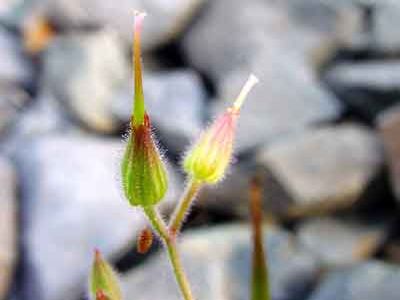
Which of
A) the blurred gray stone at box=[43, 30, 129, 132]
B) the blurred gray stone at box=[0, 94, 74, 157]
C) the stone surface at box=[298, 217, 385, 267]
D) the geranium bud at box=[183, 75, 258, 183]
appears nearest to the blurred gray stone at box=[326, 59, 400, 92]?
the stone surface at box=[298, 217, 385, 267]

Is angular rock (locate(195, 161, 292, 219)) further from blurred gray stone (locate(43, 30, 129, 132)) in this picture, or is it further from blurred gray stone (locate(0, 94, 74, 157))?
blurred gray stone (locate(0, 94, 74, 157))

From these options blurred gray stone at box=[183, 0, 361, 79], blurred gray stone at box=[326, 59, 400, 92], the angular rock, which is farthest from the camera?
blurred gray stone at box=[183, 0, 361, 79]

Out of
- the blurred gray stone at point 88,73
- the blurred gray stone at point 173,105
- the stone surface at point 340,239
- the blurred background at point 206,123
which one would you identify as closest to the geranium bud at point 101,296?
the blurred background at point 206,123

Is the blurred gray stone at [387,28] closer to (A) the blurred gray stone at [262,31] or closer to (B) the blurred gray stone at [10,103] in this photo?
(A) the blurred gray stone at [262,31]

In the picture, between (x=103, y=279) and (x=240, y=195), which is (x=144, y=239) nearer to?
(x=103, y=279)

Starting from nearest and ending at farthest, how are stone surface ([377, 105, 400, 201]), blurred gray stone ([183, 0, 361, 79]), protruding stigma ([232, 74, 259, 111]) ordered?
1. protruding stigma ([232, 74, 259, 111])
2. stone surface ([377, 105, 400, 201])
3. blurred gray stone ([183, 0, 361, 79])

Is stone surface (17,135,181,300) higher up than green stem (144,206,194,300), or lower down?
lower down

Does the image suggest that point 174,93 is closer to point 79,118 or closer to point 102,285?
point 79,118
